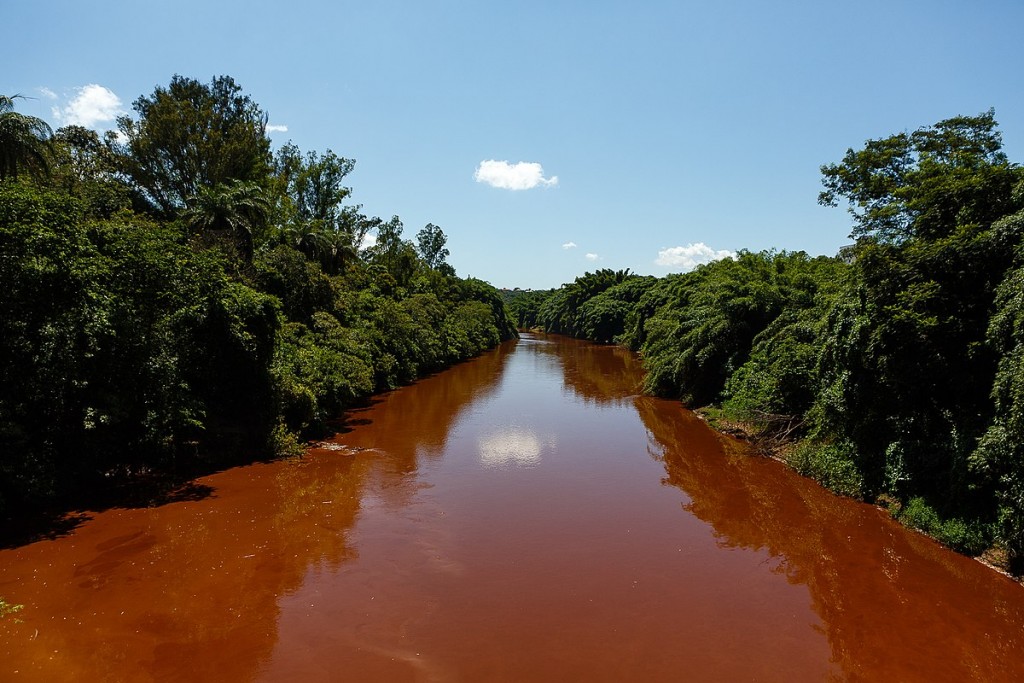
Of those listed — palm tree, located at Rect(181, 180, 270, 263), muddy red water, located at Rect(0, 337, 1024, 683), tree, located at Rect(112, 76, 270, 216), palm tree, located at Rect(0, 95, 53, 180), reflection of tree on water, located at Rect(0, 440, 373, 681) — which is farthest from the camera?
tree, located at Rect(112, 76, 270, 216)

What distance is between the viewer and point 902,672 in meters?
7.94

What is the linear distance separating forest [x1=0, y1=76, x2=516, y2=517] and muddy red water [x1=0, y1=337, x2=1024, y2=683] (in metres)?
1.91

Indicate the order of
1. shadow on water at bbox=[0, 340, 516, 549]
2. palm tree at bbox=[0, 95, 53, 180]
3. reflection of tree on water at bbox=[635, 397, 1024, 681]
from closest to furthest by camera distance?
reflection of tree on water at bbox=[635, 397, 1024, 681] < shadow on water at bbox=[0, 340, 516, 549] < palm tree at bbox=[0, 95, 53, 180]

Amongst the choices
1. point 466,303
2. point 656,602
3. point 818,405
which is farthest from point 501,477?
point 466,303

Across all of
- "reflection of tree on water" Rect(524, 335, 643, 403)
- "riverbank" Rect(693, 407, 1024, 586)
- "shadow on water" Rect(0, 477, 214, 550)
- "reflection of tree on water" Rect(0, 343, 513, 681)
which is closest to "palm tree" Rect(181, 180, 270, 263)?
"reflection of tree on water" Rect(0, 343, 513, 681)

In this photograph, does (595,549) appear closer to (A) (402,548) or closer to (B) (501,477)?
(A) (402,548)

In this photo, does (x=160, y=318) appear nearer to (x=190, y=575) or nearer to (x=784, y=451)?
(x=190, y=575)

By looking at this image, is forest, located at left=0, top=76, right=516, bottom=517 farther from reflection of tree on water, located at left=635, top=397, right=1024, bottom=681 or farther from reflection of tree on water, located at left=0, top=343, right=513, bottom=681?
reflection of tree on water, located at left=635, top=397, right=1024, bottom=681

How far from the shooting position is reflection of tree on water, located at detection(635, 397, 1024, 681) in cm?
825

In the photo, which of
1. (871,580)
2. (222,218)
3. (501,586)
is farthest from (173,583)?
(222,218)

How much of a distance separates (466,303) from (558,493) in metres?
47.4

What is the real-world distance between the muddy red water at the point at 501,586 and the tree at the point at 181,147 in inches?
998

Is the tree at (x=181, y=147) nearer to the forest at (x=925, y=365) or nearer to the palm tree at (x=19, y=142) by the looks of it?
the palm tree at (x=19, y=142)

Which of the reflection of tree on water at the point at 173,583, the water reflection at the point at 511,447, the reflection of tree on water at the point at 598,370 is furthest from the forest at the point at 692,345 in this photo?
the water reflection at the point at 511,447
